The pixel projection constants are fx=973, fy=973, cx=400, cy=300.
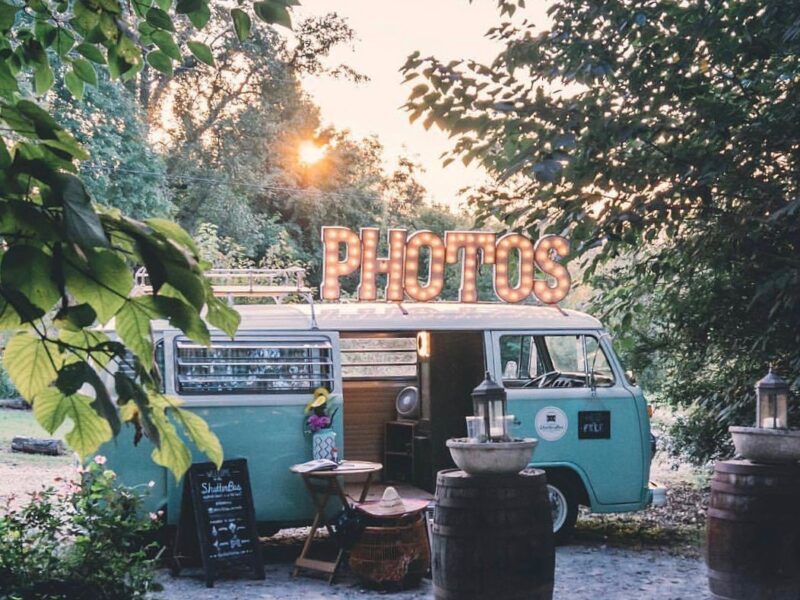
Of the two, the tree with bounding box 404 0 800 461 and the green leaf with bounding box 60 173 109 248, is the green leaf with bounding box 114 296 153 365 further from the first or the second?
the tree with bounding box 404 0 800 461

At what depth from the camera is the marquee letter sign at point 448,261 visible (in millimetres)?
9547

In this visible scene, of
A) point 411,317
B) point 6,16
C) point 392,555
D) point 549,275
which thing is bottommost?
point 392,555

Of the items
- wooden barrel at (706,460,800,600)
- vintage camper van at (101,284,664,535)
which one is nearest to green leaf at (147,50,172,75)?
wooden barrel at (706,460,800,600)

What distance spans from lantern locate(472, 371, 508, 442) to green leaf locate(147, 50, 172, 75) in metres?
3.54

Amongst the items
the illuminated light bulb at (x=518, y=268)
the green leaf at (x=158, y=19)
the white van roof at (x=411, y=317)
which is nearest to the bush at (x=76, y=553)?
the white van roof at (x=411, y=317)

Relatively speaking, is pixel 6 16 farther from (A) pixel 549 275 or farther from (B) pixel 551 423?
(A) pixel 549 275

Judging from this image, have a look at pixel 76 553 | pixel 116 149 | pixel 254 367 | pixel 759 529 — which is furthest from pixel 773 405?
pixel 116 149

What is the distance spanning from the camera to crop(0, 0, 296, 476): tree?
3.83 feet

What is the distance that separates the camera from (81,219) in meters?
1.07

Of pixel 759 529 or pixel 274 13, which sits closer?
pixel 274 13

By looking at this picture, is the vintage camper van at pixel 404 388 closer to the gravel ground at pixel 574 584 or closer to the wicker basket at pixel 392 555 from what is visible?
the gravel ground at pixel 574 584

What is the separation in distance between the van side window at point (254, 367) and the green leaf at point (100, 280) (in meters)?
6.89

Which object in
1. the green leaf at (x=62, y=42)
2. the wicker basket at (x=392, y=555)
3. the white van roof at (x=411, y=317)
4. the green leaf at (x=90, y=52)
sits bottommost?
the wicker basket at (x=392, y=555)

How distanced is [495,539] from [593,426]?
409 centimetres
